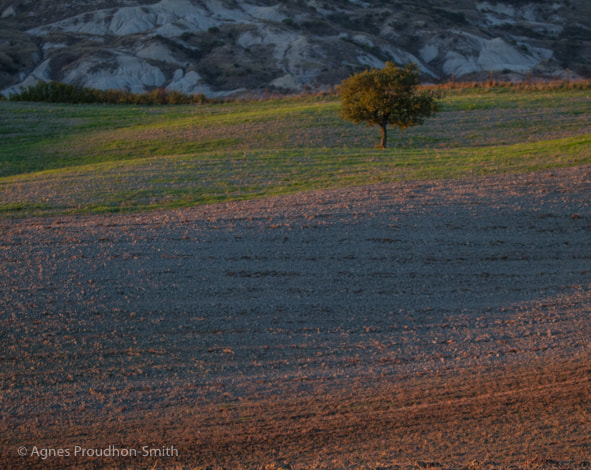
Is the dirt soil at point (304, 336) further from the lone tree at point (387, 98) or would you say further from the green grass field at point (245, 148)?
the lone tree at point (387, 98)

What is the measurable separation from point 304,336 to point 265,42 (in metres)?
80.5

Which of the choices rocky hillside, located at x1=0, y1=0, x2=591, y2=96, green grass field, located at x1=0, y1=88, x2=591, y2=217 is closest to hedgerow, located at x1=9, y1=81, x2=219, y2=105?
green grass field, located at x1=0, y1=88, x2=591, y2=217

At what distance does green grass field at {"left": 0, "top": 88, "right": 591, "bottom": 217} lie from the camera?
16.7m

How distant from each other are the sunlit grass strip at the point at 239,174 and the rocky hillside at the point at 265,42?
48.5m

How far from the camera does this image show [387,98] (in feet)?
75.6

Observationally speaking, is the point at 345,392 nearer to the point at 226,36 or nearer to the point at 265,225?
the point at 265,225

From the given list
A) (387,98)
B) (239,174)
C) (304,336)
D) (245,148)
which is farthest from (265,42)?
(304,336)

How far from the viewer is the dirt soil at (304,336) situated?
611 cm

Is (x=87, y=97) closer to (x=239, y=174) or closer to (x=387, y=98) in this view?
(x=387, y=98)

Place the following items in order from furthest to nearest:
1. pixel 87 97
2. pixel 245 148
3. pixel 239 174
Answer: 1. pixel 87 97
2. pixel 245 148
3. pixel 239 174

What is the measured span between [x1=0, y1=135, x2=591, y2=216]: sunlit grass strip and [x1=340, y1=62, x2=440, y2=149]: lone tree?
69.0 inches

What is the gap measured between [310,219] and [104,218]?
507cm

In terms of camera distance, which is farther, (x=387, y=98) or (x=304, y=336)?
(x=387, y=98)

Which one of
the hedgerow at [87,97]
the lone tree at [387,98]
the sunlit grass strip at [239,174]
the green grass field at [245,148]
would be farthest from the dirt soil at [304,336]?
the hedgerow at [87,97]
